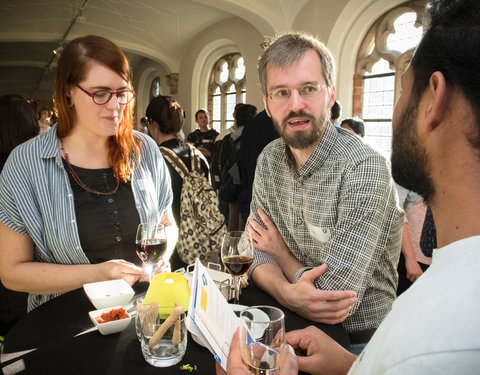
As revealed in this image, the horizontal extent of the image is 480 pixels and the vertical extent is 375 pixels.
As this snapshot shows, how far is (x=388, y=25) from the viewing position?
627cm

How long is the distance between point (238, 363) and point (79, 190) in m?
1.28

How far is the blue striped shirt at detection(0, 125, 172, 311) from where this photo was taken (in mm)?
1571

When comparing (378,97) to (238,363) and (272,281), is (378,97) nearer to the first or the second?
(272,281)

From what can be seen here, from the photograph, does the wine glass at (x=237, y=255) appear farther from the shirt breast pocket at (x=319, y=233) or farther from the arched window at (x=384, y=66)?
the arched window at (x=384, y=66)

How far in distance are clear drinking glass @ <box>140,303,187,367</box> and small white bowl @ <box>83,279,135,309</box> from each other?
342mm

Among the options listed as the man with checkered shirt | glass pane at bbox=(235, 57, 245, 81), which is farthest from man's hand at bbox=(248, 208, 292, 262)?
glass pane at bbox=(235, 57, 245, 81)

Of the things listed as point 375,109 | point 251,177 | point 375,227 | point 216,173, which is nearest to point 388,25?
point 375,109

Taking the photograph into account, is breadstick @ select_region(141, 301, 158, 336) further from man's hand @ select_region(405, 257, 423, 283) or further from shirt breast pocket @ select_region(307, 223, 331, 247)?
man's hand @ select_region(405, 257, 423, 283)

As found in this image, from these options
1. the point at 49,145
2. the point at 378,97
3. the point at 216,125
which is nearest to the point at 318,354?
the point at 49,145

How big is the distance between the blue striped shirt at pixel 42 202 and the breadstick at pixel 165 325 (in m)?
0.87

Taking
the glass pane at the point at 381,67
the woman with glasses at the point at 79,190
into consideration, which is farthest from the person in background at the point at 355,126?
the woman with glasses at the point at 79,190

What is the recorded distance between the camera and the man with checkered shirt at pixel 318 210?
1356 millimetres

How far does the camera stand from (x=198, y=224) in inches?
108

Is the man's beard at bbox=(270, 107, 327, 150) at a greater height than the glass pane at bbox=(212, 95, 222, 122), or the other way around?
the glass pane at bbox=(212, 95, 222, 122)
